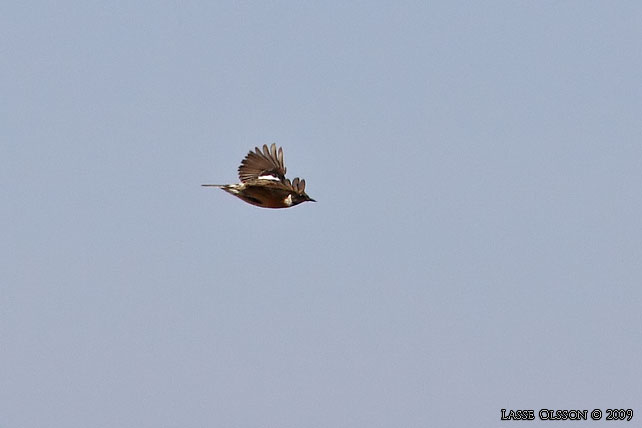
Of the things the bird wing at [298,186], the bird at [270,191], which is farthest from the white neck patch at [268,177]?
the bird wing at [298,186]

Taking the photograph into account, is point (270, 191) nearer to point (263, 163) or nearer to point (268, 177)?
point (268, 177)

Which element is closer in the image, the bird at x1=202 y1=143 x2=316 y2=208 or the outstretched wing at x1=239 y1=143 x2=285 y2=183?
the bird at x1=202 y1=143 x2=316 y2=208

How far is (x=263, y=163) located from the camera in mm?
40219

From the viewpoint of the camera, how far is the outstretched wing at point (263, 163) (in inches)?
1566

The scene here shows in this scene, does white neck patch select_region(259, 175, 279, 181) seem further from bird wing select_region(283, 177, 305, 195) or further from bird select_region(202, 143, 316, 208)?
bird wing select_region(283, 177, 305, 195)

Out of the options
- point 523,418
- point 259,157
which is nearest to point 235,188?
point 259,157

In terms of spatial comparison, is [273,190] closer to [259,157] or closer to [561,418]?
[259,157]

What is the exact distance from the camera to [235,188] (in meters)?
36.6

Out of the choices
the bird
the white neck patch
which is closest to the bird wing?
the bird

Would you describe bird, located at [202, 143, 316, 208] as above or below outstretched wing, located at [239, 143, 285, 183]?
below

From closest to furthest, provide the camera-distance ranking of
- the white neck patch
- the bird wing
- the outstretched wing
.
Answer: the bird wing → the white neck patch → the outstretched wing

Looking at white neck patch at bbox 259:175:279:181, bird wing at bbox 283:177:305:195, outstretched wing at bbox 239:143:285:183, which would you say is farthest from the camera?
outstretched wing at bbox 239:143:285:183

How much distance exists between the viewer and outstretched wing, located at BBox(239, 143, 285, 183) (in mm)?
39781

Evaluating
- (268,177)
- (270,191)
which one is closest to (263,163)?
(268,177)
